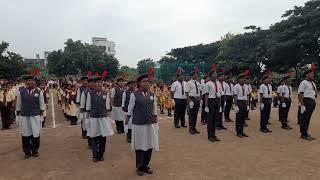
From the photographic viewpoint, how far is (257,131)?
1246 cm

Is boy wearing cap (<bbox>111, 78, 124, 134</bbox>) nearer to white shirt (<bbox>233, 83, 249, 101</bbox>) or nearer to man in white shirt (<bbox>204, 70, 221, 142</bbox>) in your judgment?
man in white shirt (<bbox>204, 70, 221, 142</bbox>)

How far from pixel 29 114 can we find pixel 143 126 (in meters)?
3.16

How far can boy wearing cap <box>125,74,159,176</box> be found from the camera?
729 cm

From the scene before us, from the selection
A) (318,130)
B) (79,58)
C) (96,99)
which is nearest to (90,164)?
(96,99)

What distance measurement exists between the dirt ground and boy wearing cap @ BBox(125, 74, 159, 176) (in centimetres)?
35

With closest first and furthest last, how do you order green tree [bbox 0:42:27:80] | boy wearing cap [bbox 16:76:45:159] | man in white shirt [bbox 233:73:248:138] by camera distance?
boy wearing cap [bbox 16:76:45:159]
man in white shirt [bbox 233:73:248:138]
green tree [bbox 0:42:27:80]

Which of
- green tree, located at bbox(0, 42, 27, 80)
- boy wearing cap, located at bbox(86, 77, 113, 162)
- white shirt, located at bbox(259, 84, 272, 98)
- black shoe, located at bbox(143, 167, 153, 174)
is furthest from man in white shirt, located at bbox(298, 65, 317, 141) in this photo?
green tree, located at bbox(0, 42, 27, 80)

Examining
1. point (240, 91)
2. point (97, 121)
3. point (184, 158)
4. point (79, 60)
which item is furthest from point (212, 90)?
point (79, 60)

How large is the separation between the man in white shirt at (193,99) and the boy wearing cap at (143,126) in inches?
185

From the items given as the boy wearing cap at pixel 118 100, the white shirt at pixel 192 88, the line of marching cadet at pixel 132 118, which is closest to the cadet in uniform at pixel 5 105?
the line of marching cadet at pixel 132 118

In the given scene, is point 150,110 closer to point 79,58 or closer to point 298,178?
point 298,178

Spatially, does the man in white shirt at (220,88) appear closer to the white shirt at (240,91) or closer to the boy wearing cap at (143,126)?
the white shirt at (240,91)

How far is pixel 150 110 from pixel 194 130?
491cm

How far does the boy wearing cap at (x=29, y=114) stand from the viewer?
8.83 m
